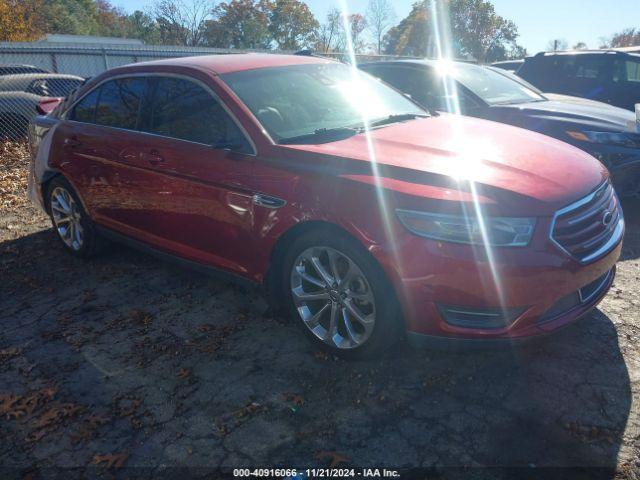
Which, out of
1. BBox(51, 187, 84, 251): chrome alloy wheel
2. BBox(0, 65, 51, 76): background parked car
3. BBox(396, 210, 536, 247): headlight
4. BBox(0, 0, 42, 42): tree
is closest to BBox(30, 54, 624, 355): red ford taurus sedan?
BBox(396, 210, 536, 247): headlight

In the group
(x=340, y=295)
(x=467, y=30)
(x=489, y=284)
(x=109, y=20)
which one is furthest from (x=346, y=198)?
(x=109, y=20)

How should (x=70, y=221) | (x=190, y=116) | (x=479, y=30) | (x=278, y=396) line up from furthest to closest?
(x=479, y=30) < (x=70, y=221) < (x=190, y=116) < (x=278, y=396)

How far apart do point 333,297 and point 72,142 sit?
306 cm

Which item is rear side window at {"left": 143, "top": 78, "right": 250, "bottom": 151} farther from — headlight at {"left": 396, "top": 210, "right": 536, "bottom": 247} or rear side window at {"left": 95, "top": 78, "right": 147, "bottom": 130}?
headlight at {"left": 396, "top": 210, "right": 536, "bottom": 247}

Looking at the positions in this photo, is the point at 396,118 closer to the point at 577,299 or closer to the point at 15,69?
the point at 577,299

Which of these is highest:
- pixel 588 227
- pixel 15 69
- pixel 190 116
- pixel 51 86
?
pixel 15 69

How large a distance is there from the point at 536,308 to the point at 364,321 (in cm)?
91

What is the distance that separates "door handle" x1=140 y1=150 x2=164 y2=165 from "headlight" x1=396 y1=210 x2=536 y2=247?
217 centimetres

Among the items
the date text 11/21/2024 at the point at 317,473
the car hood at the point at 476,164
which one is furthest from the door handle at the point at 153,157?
the date text 11/21/2024 at the point at 317,473

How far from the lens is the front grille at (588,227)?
2.70m

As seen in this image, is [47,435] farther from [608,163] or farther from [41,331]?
[608,163]

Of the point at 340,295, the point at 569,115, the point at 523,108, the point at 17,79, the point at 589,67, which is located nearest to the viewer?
the point at 340,295

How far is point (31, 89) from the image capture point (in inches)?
456

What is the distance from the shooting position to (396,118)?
3.98 m
